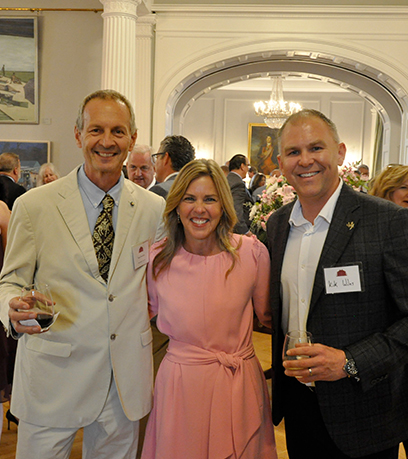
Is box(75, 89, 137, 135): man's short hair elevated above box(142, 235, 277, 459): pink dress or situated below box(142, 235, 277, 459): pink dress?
above

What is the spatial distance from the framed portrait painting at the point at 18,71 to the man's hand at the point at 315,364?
317 inches

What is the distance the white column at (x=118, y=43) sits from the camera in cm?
733

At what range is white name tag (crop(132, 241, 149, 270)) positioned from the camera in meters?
1.94

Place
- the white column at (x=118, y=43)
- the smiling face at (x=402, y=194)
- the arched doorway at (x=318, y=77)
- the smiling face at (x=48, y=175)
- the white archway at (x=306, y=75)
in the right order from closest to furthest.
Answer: the smiling face at (x=402, y=194), the smiling face at (x=48, y=175), the white column at (x=118, y=43), the white archway at (x=306, y=75), the arched doorway at (x=318, y=77)

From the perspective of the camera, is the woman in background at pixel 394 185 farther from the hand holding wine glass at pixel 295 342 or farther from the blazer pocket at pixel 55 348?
the blazer pocket at pixel 55 348

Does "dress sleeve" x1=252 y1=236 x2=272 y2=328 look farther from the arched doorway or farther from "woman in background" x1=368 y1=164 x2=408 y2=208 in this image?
the arched doorway

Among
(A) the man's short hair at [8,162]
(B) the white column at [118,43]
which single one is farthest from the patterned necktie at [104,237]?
(B) the white column at [118,43]

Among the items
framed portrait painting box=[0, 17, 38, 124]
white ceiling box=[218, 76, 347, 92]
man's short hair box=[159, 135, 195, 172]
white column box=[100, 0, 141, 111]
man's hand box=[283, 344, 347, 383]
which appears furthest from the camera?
white ceiling box=[218, 76, 347, 92]

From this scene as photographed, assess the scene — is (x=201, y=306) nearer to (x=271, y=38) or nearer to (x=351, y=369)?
(x=351, y=369)

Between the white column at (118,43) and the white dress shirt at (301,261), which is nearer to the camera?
the white dress shirt at (301,261)

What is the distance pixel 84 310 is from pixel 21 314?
0.26 metres

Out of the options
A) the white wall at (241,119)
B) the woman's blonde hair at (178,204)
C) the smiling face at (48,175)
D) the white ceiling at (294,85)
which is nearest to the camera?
the woman's blonde hair at (178,204)

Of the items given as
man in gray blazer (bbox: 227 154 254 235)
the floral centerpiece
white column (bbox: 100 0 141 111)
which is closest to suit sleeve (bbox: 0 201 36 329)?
the floral centerpiece

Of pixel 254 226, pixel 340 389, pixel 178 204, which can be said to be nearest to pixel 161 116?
pixel 254 226
